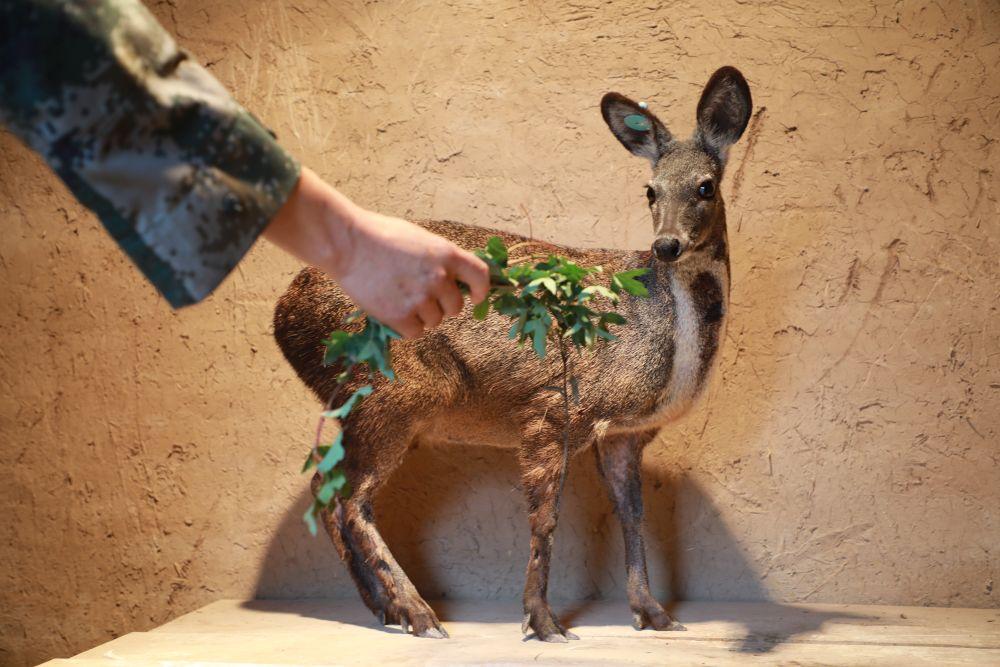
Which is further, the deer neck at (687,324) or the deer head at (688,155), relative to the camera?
the deer neck at (687,324)

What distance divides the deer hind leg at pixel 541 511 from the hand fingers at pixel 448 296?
1298mm

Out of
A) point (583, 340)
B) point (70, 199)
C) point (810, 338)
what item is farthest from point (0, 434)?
point (810, 338)

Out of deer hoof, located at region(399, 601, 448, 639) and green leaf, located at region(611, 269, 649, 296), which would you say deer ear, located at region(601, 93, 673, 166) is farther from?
deer hoof, located at region(399, 601, 448, 639)

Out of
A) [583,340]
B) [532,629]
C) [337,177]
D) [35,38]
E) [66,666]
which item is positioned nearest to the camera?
[35,38]

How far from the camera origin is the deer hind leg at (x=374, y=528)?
9.01ft

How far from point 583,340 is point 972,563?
1.74 meters

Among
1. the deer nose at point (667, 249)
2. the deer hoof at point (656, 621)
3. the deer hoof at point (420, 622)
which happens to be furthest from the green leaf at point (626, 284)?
the deer hoof at point (420, 622)

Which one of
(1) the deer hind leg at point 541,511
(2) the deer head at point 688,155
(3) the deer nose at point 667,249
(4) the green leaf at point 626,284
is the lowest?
(1) the deer hind leg at point 541,511

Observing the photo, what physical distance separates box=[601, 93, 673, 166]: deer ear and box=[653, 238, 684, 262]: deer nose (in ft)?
1.13

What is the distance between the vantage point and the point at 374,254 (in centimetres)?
131

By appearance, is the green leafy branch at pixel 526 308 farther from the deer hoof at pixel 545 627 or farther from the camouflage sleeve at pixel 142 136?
the deer hoof at pixel 545 627

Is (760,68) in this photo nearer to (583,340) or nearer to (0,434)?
(583,340)

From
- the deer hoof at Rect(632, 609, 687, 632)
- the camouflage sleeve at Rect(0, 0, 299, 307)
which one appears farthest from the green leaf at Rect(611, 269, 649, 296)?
the camouflage sleeve at Rect(0, 0, 299, 307)

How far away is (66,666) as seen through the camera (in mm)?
2350
